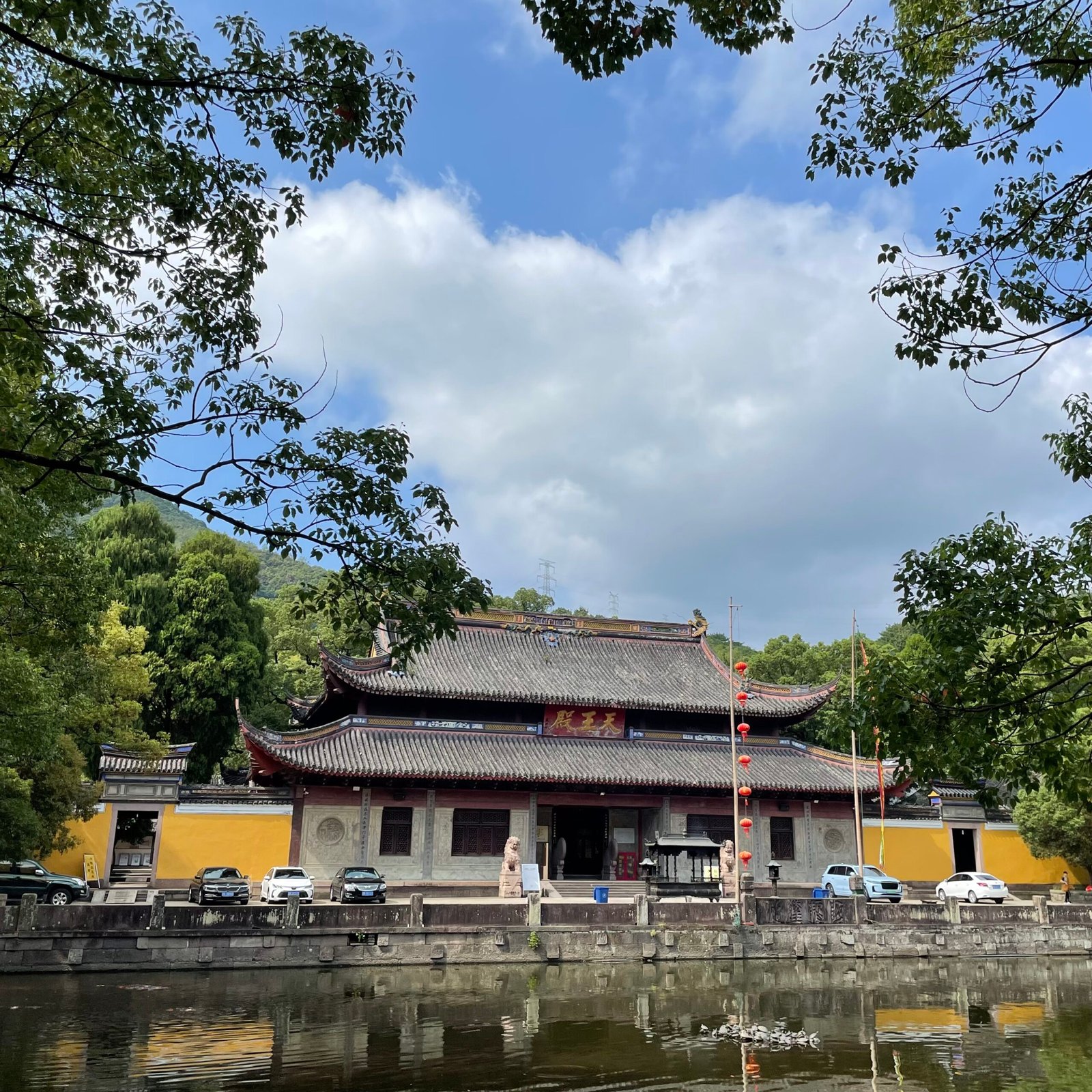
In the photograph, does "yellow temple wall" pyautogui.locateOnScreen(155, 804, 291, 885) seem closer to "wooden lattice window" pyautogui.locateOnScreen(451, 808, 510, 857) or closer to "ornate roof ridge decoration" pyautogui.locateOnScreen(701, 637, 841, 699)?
"wooden lattice window" pyautogui.locateOnScreen(451, 808, 510, 857)

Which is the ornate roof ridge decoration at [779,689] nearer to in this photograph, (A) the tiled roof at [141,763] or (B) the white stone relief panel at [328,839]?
(B) the white stone relief panel at [328,839]

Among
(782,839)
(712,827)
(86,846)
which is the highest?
(712,827)

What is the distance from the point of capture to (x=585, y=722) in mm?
32500

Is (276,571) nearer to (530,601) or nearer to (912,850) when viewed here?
(530,601)

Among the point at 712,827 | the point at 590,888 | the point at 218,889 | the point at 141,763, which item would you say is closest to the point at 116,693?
the point at 141,763

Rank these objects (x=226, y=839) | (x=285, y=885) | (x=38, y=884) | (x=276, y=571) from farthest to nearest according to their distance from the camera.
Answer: (x=276, y=571) < (x=226, y=839) < (x=285, y=885) < (x=38, y=884)

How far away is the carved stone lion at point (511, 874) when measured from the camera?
27.4m

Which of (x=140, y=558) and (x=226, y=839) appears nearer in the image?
(x=226, y=839)

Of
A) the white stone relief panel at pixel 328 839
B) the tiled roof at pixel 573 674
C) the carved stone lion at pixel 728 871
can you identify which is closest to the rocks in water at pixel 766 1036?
the carved stone lion at pixel 728 871

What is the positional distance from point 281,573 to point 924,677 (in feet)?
526

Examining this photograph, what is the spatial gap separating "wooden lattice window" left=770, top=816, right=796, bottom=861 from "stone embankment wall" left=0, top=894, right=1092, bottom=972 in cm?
791

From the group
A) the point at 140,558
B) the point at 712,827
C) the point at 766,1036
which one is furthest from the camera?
the point at 140,558

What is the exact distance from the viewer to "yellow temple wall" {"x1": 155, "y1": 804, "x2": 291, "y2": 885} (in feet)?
90.8

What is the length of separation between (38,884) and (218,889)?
16.1ft
